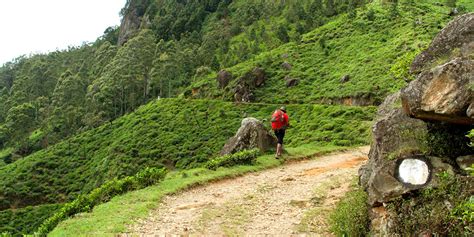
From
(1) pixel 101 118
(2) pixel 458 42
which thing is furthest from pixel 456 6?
(2) pixel 458 42

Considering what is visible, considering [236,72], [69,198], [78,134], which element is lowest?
[69,198]

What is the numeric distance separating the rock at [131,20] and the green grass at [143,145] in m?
86.3

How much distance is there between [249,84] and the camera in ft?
223

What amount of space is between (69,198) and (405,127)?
5588 centimetres

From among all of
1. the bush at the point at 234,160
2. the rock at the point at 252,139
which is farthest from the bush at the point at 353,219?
the rock at the point at 252,139

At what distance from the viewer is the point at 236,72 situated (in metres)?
75.8

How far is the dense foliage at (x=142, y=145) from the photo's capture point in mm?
52644

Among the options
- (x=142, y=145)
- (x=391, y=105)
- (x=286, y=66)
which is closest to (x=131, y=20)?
(x=286, y=66)

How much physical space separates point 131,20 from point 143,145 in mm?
110281

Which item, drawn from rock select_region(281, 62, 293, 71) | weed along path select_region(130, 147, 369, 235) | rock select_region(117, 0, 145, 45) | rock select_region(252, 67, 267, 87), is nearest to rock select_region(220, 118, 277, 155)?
weed along path select_region(130, 147, 369, 235)

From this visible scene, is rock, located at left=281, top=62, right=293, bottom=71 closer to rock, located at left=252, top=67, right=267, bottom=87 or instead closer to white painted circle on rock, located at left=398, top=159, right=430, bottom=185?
rock, located at left=252, top=67, right=267, bottom=87

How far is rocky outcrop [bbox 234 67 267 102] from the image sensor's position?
6606 centimetres

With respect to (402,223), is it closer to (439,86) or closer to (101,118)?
(439,86)

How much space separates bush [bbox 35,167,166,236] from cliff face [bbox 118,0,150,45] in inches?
5561
